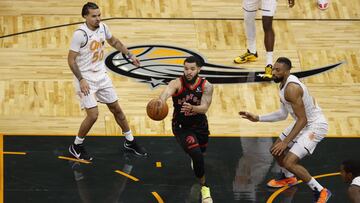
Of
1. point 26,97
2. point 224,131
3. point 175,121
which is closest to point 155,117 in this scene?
point 175,121

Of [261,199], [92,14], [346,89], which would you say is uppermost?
[92,14]

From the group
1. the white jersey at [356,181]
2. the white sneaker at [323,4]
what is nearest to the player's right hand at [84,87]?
the white jersey at [356,181]

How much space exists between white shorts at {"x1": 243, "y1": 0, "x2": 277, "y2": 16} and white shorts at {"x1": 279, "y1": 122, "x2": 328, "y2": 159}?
342 cm

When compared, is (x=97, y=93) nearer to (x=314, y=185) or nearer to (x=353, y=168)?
(x=314, y=185)

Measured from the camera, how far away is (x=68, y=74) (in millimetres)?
13414

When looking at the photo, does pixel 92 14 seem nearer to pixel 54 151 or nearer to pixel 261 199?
pixel 54 151

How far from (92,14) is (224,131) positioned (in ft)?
8.71

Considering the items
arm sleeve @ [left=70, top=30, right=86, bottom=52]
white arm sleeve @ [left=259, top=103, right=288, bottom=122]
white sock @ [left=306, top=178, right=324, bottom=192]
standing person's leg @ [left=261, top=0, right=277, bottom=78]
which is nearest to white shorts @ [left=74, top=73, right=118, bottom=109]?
arm sleeve @ [left=70, top=30, right=86, bottom=52]

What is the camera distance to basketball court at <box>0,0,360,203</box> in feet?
35.9

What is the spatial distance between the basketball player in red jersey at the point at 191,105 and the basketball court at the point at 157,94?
1.76 feet

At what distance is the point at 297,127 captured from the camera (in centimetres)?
1015

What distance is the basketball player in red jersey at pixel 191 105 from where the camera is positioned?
1033cm

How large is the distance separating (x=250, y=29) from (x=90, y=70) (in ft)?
11.7

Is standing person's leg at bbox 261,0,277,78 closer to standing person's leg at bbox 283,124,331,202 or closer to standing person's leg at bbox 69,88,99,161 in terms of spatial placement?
standing person's leg at bbox 283,124,331,202
